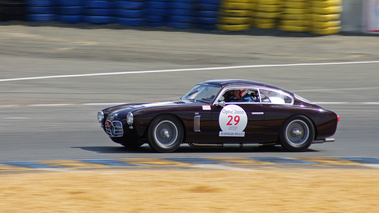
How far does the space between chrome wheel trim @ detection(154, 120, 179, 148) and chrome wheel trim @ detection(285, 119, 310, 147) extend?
1891 millimetres

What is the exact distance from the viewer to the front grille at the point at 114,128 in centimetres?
998

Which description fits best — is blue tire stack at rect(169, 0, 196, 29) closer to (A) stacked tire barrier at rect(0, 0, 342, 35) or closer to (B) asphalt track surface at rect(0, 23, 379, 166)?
(A) stacked tire barrier at rect(0, 0, 342, 35)

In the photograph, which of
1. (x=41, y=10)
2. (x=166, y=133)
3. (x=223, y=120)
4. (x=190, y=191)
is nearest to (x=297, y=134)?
(x=223, y=120)

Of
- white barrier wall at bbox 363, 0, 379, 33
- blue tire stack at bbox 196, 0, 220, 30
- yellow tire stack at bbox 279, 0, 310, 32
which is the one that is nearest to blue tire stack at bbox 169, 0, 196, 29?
blue tire stack at bbox 196, 0, 220, 30

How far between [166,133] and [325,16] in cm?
1555

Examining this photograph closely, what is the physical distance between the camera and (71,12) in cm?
2559

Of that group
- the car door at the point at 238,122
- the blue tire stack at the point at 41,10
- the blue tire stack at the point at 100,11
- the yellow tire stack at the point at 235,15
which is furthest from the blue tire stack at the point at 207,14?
the car door at the point at 238,122

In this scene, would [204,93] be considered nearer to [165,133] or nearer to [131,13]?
[165,133]

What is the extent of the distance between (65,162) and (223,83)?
2857 mm

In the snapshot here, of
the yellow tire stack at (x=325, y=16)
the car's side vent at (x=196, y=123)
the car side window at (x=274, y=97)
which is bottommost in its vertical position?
the car's side vent at (x=196, y=123)

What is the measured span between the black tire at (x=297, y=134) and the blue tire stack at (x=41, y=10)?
16588mm

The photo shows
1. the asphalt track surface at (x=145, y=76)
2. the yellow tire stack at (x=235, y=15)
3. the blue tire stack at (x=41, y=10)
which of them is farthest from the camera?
the blue tire stack at (x=41, y=10)

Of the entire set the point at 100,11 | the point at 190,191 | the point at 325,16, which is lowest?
the point at 190,191

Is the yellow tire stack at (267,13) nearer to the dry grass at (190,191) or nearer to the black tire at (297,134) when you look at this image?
the black tire at (297,134)
